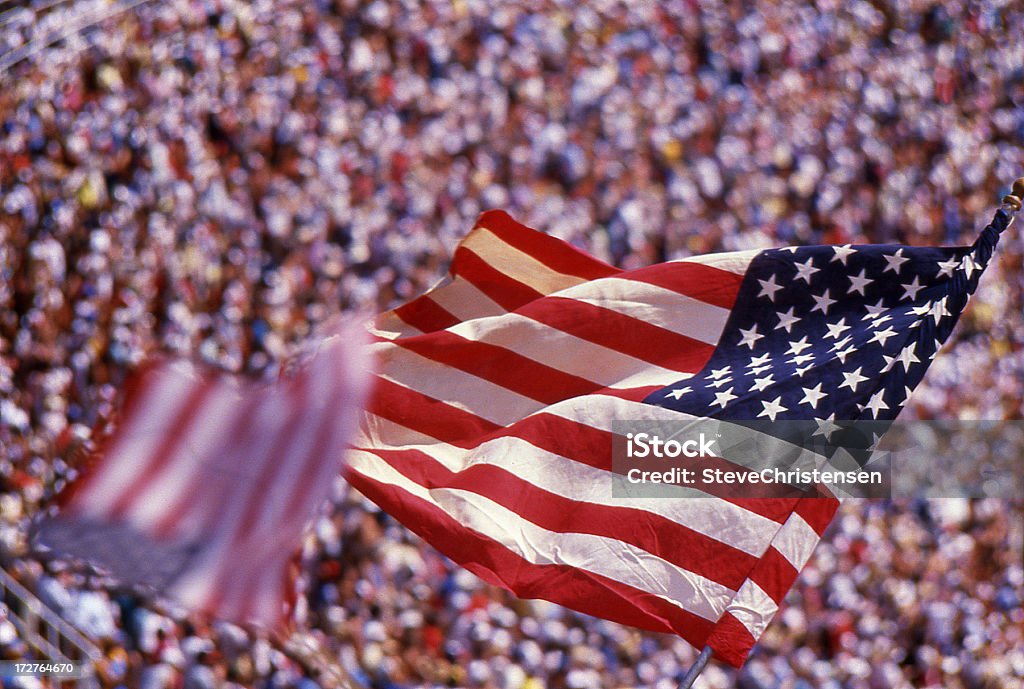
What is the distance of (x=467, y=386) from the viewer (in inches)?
217

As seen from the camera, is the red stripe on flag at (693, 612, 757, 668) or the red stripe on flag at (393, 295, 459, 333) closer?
the red stripe on flag at (693, 612, 757, 668)

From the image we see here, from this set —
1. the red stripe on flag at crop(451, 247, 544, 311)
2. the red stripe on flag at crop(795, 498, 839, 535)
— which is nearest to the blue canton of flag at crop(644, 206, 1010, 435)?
the red stripe on flag at crop(795, 498, 839, 535)

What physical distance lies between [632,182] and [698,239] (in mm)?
750

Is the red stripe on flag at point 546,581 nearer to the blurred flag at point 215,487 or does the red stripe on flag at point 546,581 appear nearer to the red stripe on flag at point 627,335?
the blurred flag at point 215,487

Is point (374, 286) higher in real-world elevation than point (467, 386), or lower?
lower

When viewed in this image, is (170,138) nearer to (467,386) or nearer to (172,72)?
(172,72)

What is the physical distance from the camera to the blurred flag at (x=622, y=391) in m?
4.75

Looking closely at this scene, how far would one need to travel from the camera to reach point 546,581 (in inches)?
188

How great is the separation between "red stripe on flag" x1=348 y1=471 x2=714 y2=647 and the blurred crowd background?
315 centimetres

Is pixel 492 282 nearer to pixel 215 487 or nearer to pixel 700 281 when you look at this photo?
pixel 700 281

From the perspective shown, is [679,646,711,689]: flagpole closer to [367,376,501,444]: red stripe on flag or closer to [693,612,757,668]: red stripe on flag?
[693,612,757,668]: red stripe on flag

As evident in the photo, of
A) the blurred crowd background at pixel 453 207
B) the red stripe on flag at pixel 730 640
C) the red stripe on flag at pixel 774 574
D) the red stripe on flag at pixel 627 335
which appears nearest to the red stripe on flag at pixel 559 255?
the red stripe on flag at pixel 627 335

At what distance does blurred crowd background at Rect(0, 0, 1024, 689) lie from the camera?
8750 millimetres

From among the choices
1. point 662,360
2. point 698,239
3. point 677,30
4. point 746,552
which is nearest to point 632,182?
point 698,239
